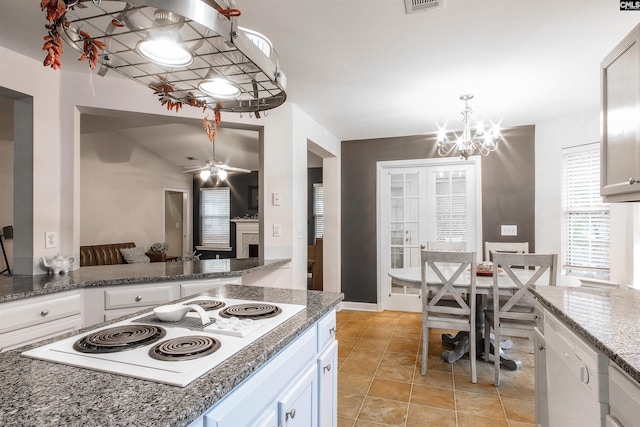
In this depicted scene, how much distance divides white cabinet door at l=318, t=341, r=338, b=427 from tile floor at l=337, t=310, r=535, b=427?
25.6 inches

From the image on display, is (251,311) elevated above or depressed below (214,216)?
below

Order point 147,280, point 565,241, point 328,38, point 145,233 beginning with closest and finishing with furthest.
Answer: point 328,38, point 147,280, point 565,241, point 145,233

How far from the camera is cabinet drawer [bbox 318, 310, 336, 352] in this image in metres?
1.50

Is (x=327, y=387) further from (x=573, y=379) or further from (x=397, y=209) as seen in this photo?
(x=397, y=209)

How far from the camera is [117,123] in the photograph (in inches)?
162

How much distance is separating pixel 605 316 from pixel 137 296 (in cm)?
254

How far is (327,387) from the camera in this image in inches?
61.8

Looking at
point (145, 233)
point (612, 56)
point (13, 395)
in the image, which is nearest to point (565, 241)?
point (612, 56)

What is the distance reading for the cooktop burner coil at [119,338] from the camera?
1000 millimetres

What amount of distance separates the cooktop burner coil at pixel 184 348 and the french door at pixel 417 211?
3893 mm

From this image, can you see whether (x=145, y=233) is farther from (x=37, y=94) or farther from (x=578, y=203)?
(x=578, y=203)

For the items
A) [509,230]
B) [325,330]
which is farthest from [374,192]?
[325,330]

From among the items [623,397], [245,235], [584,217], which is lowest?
[623,397]

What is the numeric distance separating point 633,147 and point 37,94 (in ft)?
11.5
